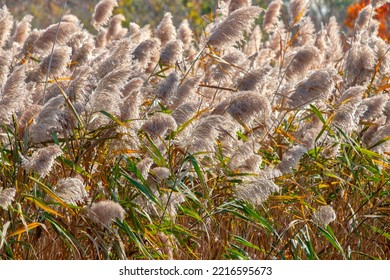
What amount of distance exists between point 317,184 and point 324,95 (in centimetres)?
41

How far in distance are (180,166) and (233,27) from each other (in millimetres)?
750

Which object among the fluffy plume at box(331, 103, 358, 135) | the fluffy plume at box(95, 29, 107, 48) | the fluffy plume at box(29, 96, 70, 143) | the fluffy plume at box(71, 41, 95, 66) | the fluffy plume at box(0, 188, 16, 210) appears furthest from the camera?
the fluffy plume at box(95, 29, 107, 48)

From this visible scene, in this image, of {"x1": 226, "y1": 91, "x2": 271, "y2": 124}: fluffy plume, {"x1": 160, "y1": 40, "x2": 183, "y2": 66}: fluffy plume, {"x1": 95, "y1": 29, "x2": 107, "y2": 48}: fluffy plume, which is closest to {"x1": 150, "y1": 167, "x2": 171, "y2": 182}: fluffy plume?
{"x1": 226, "y1": 91, "x2": 271, "y2": 124}: fluffy plume

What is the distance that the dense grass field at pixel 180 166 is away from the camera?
3732 mm

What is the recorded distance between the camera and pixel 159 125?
148 inches

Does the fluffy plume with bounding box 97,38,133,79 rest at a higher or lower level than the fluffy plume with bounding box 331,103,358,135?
higher

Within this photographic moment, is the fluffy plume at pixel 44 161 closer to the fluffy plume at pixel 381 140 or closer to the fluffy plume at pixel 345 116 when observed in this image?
A: the fluffy plume at pixel 345 116

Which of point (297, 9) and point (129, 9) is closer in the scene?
point (297, 9)

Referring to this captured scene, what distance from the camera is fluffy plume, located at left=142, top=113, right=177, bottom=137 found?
3.72 meters

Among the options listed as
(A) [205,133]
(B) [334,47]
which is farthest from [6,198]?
(B) [334,47]

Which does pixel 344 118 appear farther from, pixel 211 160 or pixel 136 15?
pixel 136 15

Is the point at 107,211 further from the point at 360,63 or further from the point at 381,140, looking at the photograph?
the point at 360,63

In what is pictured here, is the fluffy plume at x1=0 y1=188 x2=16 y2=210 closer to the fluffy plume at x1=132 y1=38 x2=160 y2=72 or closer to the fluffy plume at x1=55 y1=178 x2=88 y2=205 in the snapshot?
the fluffy plume at x1=55 y1=178 x2=88 y2=205

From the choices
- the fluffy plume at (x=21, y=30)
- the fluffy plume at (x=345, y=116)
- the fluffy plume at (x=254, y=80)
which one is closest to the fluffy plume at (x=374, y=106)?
the fluffy plume at (x=345, y=116)
